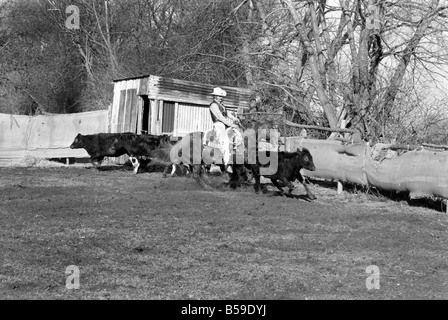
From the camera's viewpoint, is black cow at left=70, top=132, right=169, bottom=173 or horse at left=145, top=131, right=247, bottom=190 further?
black cow at left=70, top=132, right=169, bottom=173

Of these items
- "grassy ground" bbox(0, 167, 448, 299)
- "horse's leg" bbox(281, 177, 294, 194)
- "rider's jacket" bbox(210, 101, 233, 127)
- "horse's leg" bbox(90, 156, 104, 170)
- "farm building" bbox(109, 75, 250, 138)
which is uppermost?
"farm building" bbox(109, 75, 250, 138)

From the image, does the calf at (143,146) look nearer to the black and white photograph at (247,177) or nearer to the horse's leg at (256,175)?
the black and white photograph at (247,177)

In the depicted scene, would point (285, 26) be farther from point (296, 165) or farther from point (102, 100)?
point (102, 100)

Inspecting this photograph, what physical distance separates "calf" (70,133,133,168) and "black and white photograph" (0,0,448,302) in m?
0.06

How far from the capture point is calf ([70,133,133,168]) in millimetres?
21922

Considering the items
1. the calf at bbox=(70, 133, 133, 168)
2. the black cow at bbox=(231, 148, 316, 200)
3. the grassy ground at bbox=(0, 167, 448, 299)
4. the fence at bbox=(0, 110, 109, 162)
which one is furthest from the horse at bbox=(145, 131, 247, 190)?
the fence at bbox=(0, 110, 109, 162)

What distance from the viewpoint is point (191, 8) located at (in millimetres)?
34875

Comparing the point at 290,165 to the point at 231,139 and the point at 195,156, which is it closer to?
the point at 231,139

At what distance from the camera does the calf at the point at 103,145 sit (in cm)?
2192

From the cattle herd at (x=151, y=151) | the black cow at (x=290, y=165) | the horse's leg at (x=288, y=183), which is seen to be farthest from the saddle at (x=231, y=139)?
the horse's leg at (x=288, y=183)

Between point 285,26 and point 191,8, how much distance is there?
11.1m

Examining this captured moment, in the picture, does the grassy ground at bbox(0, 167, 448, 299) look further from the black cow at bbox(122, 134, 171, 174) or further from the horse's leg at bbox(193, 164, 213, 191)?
the black cow at bbox(122, 134, 171, 174)

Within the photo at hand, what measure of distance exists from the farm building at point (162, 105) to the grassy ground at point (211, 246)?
29.3 feet
